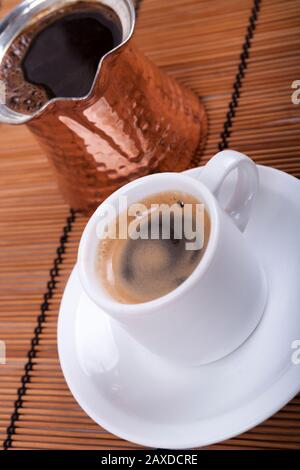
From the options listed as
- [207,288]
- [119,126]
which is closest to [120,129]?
[119,126]

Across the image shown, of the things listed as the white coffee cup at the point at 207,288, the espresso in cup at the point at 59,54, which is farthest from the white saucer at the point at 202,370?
the espresso in cup at the point at 59,54

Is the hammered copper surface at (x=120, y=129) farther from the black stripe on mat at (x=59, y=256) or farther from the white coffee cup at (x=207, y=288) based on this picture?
the white coffee cup at (x=207, y=288)

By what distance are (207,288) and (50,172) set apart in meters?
0.44

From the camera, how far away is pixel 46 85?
732mm

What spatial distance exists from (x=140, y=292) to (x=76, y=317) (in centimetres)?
11

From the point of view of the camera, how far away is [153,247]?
24.1 inches

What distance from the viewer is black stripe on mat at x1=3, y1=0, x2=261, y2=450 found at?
72 centimetres

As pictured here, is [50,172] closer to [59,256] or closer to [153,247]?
[59,256]

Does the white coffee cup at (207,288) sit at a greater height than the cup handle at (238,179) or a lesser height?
lesser

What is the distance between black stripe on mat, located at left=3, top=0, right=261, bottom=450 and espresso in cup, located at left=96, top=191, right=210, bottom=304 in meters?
0.20

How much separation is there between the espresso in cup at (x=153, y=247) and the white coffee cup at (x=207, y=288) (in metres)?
0.01

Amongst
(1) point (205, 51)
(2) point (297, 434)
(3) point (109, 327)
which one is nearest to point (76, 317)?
(3) point (109, 327)

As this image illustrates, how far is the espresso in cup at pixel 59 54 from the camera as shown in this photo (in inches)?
28.4

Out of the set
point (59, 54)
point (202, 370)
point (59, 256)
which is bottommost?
point (202, 370)
